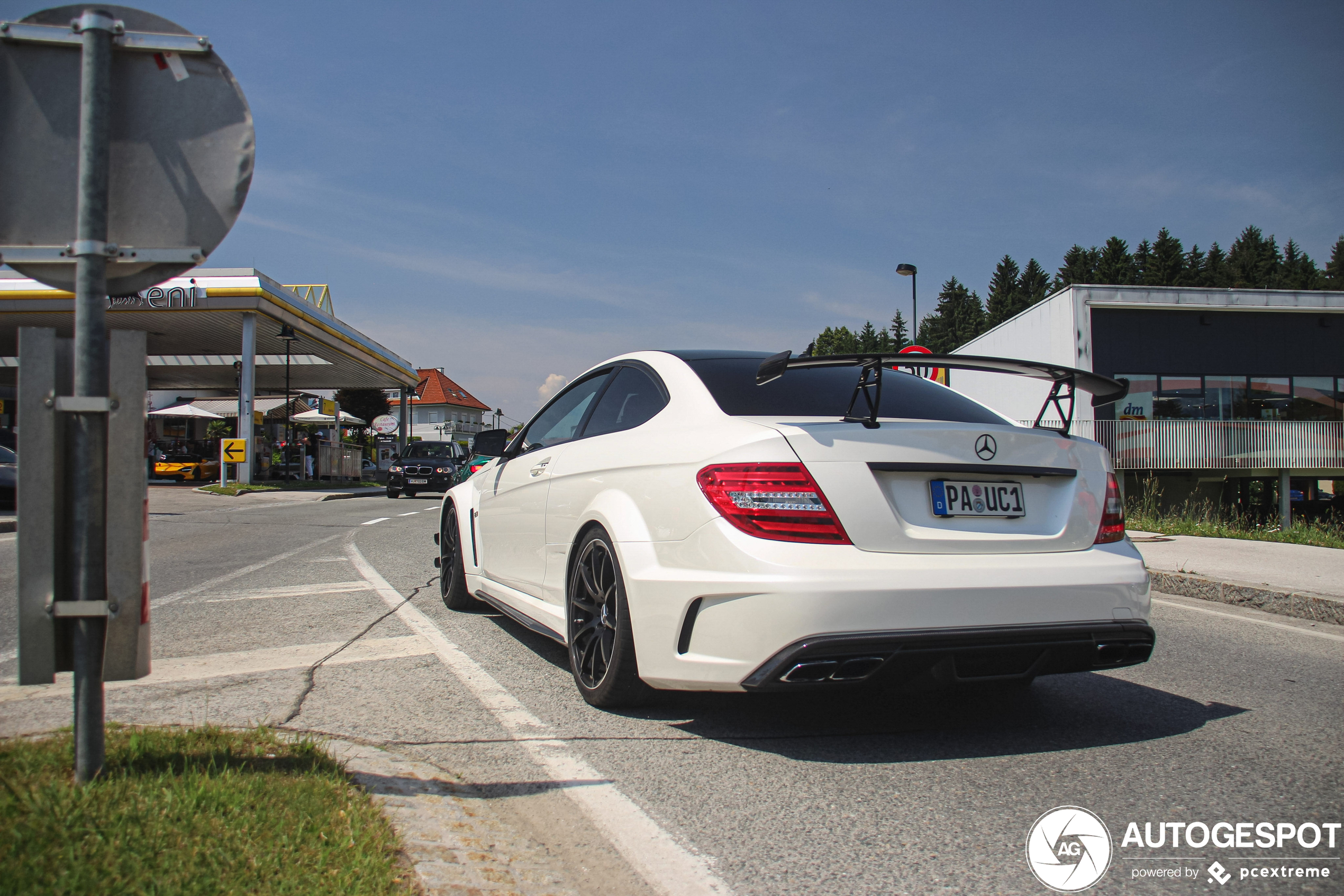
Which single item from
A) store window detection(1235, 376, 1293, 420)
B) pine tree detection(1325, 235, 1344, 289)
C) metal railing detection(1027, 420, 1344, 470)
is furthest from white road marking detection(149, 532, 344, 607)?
pine tree detection(1325, 235, 1344, 289)

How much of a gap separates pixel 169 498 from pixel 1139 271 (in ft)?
347

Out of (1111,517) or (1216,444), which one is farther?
(1216,444)

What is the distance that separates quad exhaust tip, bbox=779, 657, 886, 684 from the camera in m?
2.77

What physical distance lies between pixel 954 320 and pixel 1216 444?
111 meters

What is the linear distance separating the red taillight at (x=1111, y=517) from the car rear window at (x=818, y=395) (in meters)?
0.49

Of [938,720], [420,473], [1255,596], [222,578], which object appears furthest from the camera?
[420,473]

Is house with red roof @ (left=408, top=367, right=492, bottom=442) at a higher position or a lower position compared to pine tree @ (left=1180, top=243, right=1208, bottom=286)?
lower

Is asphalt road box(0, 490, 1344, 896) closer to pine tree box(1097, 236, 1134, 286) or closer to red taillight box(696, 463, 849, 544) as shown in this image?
red taillight box(696, 463, 849, 544)

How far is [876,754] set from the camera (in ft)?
10.1

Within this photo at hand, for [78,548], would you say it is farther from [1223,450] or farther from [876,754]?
[1223,450]

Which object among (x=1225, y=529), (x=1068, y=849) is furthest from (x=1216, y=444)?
(x=1068, y=849)

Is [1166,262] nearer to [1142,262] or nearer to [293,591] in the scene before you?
[1142,262]

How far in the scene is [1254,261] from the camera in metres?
95.8

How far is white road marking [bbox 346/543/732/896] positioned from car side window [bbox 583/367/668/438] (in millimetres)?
1229
